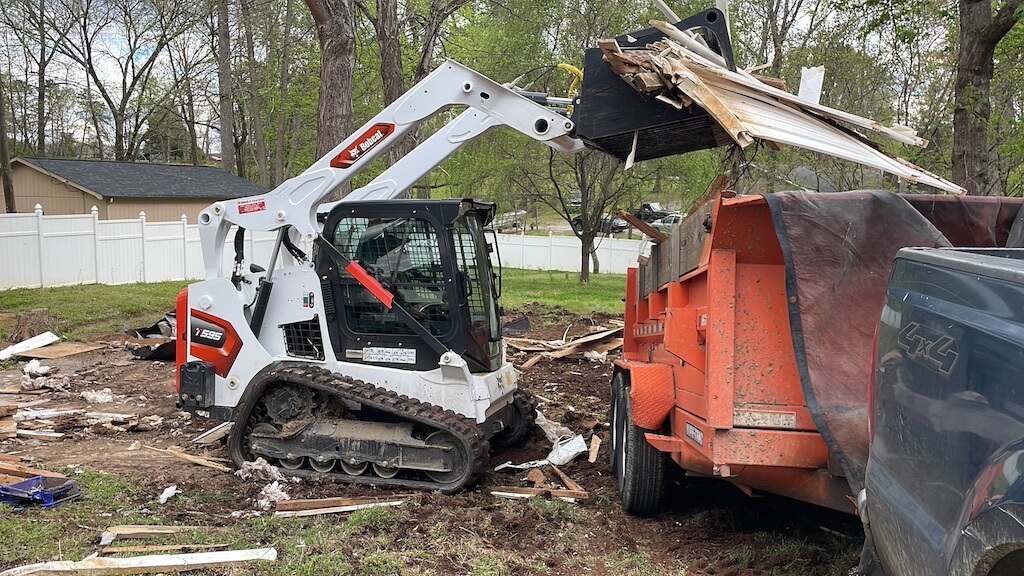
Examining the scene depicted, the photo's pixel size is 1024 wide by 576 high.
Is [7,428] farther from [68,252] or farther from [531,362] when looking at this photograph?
[68,252]

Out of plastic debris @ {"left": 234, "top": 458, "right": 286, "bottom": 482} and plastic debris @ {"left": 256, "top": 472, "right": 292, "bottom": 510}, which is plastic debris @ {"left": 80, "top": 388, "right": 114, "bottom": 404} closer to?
plastic debris @ {"left": 234, "top": 458, "right": 286, "bottom": 482}

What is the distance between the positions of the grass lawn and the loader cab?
8.76m

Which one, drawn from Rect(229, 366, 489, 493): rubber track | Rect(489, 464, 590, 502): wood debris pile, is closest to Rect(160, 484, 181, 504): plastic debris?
Rect(229, 366, 489, 493): rubber track

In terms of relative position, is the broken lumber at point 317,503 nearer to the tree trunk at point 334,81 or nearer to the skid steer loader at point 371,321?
the skid steer loader at point 371,321

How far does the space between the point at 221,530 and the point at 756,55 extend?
81.2ft

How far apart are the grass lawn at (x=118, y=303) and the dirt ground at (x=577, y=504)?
14.3ft

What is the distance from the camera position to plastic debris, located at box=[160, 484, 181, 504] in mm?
6516

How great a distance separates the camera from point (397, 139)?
754cm

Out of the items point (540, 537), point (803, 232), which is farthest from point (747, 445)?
point (540, 537)

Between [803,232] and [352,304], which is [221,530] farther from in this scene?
[803,232]

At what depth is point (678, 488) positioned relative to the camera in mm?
6770

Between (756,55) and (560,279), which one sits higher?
(756,55)

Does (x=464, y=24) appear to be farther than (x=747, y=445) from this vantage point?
Yes

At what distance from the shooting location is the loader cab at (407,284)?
7117 mm
